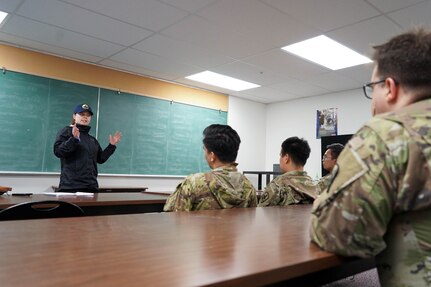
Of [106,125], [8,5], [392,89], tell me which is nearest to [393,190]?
[392,89]

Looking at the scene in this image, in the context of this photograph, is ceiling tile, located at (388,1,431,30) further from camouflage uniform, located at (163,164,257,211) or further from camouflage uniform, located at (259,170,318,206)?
camouflage uniform, located at (163,164,257,211)

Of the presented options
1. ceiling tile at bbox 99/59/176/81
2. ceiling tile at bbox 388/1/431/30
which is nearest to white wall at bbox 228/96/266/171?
ceiling tile at bbox 99/59/176/81

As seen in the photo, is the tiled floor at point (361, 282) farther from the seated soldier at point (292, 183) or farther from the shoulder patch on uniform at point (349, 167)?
the shoulder patch on uniform at point (349, 167)

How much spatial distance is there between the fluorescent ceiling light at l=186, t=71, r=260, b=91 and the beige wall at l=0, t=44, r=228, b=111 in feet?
1.41

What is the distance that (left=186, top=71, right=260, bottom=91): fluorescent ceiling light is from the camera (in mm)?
5000

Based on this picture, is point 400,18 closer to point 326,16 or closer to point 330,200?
point 326,16

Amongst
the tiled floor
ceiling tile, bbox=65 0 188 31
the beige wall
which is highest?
ceiling tile, bbox=65 0 188 31

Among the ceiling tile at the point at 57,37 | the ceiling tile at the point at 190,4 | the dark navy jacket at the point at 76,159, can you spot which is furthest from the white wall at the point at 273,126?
the ceiling tile at the point at 190,4

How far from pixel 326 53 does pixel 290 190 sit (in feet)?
7.74

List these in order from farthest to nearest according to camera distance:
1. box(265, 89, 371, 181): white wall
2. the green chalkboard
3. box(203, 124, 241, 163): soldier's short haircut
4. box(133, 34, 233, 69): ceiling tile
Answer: box(265, 89, 371, 181): white wall < the green chalkboard < box(133, 34, 233, 69): ceiling tile < box(203, 124, 241, 163): soldier's short haircut

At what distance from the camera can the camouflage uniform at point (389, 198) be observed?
678mm

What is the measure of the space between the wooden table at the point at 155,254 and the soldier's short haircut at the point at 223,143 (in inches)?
31.6

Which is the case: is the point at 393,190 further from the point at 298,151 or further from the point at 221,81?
the point at 221,81

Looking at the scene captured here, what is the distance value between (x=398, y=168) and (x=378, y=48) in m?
0.35
